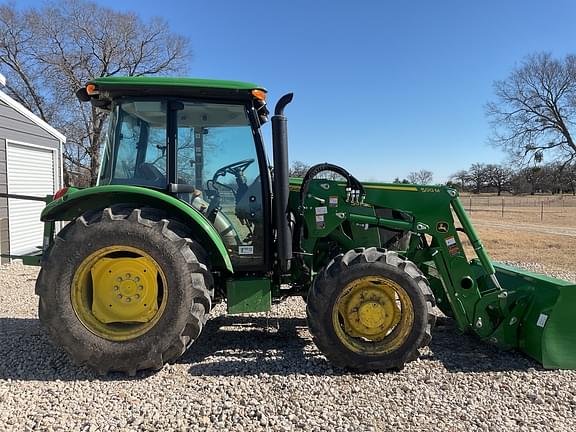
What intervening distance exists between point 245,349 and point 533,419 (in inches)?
91.1

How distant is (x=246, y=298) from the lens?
150 inches

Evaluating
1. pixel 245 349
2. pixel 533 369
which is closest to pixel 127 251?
pixel 245 349

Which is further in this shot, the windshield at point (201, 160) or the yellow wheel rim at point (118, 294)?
the windshield at point (201, 160)

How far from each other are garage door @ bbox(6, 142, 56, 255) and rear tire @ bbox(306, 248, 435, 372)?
7725 mm

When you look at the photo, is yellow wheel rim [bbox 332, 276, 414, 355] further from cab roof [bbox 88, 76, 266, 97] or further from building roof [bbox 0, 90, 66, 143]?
building roof [bbox 0, 90, 66, 143]

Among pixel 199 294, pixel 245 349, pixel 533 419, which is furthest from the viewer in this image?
pixel 245 349

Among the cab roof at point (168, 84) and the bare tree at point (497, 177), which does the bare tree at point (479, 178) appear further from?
the cab roof at point (168, 84)

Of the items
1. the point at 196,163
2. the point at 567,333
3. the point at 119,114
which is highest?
the point at 119,114

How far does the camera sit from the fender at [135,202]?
3.51 metres

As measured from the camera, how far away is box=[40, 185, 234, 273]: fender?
3.51 metres

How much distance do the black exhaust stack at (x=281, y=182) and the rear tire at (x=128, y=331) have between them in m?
0.75

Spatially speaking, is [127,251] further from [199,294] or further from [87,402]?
[87,402]

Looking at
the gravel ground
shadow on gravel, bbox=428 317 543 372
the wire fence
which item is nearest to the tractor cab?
the gravel ground

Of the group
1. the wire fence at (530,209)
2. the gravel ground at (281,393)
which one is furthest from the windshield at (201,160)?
the wire fence at (530,209)
